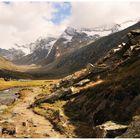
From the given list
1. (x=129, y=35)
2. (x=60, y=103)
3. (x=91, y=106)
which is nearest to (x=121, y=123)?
(x=91, y=106)

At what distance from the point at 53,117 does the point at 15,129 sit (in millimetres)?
10022

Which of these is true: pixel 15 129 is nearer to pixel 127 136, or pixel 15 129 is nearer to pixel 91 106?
pixel 91 106

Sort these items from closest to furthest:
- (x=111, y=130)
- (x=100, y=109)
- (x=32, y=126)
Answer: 1. (x=111, y=130)
2. (x=100, y=109)
3. (x=32, y=126)

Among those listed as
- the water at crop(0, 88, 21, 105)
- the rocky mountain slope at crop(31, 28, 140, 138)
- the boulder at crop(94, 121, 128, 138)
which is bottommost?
the boulder at crop(94, 121, 128, 138)

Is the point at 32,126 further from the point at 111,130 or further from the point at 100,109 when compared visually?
the point at 111,130

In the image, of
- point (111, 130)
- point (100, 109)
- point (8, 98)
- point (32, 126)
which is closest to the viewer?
point (111, 130)

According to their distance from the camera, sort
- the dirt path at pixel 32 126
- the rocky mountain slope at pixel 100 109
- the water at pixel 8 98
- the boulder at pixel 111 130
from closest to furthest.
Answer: the boulder at pixel 111 130 → the rocky mountain slope at pixel 100 109 → the dirt path at pixel 32 126 → the water at pixel 8 98

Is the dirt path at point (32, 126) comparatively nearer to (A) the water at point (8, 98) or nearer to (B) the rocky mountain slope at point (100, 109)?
(B) the rocky mountain slope at point (100, 109)

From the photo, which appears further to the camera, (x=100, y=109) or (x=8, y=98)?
(x=8, y=98)

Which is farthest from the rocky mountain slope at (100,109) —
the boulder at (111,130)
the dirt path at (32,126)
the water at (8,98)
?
the water at (8,98)

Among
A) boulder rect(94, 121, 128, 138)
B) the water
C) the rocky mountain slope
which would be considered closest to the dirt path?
the rocky mountain slope

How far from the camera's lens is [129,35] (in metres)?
95.9

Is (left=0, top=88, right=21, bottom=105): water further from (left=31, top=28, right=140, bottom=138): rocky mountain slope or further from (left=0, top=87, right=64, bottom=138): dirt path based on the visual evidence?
(left=0, top=87, right=64, bottom=138): dirt path

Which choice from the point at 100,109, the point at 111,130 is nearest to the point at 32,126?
the point at 100,109
